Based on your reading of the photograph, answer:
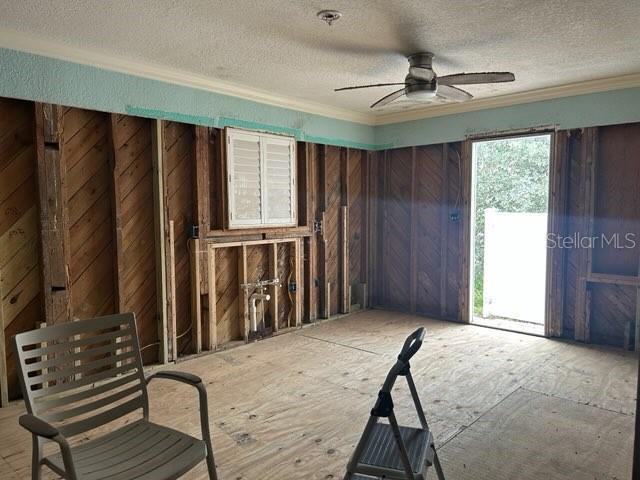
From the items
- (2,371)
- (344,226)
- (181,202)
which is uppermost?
(181,202)

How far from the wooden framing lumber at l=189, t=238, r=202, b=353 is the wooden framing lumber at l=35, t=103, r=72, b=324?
3.52ft

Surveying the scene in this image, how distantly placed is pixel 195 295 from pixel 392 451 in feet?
9.39

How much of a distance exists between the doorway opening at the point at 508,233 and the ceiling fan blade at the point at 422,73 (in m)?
2.20

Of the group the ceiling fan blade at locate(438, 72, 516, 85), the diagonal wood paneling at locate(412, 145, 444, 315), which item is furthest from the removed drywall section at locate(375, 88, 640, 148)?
the ceiling fan blade at locate(438, 72, 516, 85)

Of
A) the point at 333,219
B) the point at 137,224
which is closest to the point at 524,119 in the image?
the point at 333,219

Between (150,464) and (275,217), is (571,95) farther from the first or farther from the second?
(150,464)

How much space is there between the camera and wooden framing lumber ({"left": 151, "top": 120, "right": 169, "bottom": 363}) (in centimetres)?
392

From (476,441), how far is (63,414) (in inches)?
86.3

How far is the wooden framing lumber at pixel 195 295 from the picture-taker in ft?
14.0

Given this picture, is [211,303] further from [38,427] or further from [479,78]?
[479,78]

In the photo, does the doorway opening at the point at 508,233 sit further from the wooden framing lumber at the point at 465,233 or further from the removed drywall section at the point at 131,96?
the removed drywall section at the point at 131,96

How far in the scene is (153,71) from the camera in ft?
12.5

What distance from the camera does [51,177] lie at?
3355mm

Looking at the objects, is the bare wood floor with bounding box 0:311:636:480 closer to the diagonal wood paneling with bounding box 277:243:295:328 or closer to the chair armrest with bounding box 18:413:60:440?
the diagonal wood paneling with bounding box 277:243:295:328
